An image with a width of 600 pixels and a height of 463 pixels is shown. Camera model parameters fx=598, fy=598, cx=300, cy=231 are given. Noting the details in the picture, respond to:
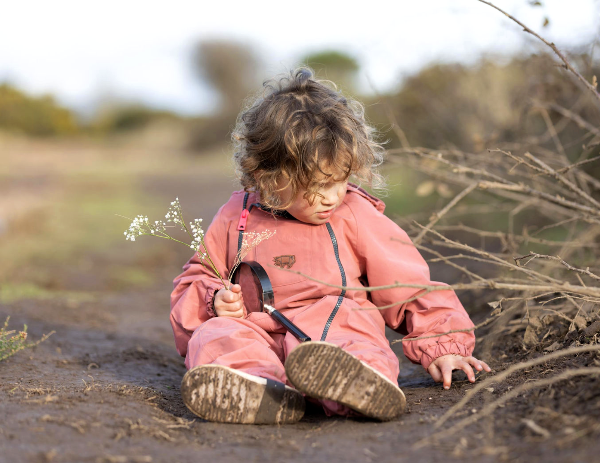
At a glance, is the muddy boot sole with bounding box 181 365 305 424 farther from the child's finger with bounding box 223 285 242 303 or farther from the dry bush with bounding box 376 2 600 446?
the dry bush with bounding box 376 2 600 446

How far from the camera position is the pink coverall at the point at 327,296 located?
6.86 ft

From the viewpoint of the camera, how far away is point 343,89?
9.14 feet

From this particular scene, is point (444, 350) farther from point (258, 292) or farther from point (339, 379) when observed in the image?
point (258, 292)

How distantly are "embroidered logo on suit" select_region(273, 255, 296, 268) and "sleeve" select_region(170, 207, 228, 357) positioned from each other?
0.78 feet

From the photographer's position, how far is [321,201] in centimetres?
222

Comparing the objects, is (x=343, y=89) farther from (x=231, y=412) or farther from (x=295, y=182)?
(x=231, y=412)

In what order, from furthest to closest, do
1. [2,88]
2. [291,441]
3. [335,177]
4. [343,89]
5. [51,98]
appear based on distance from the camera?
[51,98], [2,88], [343,89], [335,177], [291,441]

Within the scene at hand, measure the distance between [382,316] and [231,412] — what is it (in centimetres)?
79

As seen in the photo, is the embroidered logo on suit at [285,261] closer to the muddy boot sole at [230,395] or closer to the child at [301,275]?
the child at [301,275]

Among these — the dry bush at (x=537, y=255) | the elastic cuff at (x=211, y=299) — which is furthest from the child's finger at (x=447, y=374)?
the elastic cuff at (x=211, y=299)

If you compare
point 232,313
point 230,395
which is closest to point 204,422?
point 230,395

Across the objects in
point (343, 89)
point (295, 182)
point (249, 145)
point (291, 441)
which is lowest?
point (291, 441)

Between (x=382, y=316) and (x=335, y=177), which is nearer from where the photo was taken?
(x=335, y=177)

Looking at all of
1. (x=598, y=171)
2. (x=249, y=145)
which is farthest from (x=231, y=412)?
(x=598, y=171)
